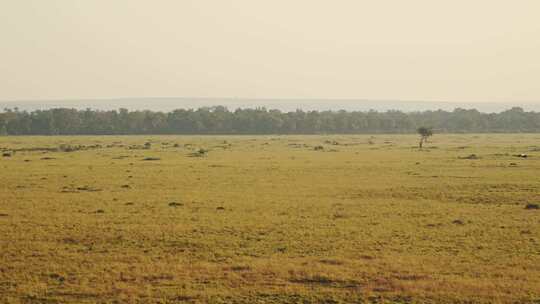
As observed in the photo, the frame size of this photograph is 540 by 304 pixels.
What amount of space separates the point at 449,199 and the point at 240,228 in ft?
44.0

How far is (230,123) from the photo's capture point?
161125mm

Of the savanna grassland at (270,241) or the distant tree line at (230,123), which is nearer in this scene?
the savanna grassland at (270,241)

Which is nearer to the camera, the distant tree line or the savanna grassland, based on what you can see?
the savanna grassland

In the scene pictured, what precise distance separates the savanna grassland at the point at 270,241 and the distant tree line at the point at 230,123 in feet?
383

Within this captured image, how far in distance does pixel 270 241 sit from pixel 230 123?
141168mm

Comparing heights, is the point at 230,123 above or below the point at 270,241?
above

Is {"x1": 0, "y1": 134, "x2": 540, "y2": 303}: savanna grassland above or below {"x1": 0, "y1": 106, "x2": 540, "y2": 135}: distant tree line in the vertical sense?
below

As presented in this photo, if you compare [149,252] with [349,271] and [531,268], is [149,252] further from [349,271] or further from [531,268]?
[531,268]

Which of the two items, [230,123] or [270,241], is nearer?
[270,241]

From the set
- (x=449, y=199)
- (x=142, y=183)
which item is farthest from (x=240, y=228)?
(x=142, y=183)

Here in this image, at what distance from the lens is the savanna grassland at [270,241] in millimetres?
15477

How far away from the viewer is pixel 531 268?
56.6ft

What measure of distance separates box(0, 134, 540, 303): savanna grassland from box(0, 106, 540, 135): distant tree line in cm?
11673

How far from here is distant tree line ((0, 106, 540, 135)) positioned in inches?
5896
